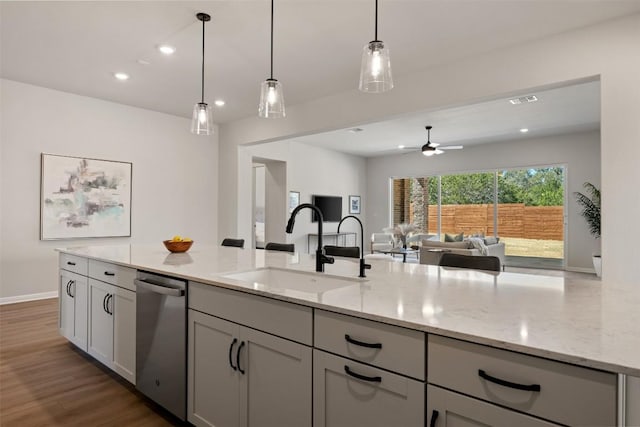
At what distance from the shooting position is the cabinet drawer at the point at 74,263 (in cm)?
284

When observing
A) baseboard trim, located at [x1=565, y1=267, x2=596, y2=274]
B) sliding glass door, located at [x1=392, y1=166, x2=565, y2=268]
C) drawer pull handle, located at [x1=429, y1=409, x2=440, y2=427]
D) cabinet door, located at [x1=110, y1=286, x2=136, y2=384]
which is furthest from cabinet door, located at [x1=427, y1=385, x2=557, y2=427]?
baseboard trim, located at [x1=565, y1=267, x2=596, y2=274]

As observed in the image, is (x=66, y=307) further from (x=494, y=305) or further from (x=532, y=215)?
(x=532, y=215)

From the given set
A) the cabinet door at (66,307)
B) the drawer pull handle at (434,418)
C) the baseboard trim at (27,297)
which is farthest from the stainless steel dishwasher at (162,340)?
the baseboard trim at (27,297)

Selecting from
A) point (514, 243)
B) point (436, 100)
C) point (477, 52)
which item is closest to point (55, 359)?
point (436, 100)

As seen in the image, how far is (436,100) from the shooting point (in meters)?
4.00

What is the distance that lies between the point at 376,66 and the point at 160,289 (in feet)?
5.69

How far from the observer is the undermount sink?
1925 millimetres

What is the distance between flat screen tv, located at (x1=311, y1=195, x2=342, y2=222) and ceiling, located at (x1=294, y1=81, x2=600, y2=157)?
128 centimetres

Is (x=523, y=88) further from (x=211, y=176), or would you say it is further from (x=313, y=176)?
(x=313, y=176)

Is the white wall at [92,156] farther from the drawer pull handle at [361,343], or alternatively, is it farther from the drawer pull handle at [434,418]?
the drawer pull handle at [434,418]

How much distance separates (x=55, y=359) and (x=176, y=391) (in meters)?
1.65

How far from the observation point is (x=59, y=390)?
242cm

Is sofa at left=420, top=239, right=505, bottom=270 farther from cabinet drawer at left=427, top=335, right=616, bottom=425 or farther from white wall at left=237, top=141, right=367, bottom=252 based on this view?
cabinet drawer at left=427, top=335, right=616, bottom=425

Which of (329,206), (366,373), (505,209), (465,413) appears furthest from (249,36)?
(505,209)
